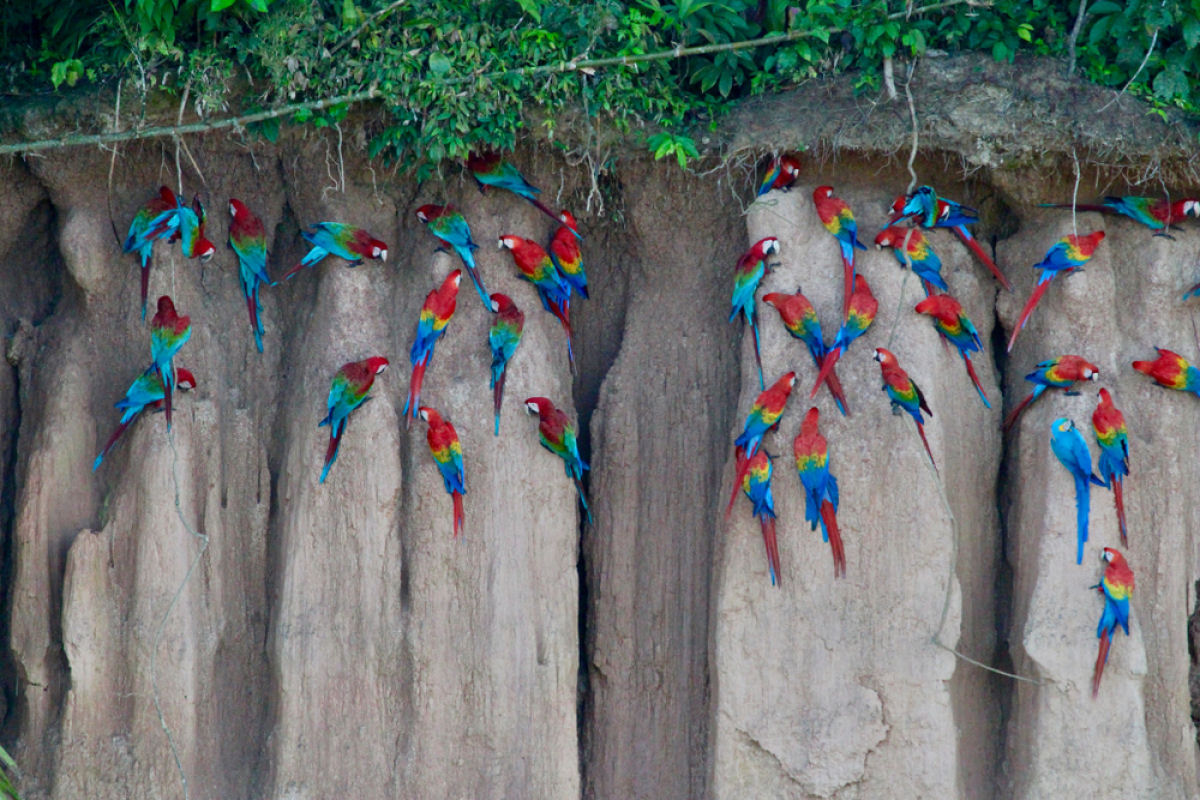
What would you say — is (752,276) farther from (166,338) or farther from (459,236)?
(166,338)

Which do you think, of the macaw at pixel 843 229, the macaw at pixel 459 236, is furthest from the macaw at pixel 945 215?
the macaw at pixel 459 236

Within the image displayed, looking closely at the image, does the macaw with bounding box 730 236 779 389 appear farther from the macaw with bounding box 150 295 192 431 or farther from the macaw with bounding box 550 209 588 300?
the macaw with bounding box 150 295 192 431

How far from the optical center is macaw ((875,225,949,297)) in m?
5.22

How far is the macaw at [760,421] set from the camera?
5.02 m

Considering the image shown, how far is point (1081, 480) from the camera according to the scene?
16.3ft

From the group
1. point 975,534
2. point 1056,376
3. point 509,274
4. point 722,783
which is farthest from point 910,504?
point 509,274

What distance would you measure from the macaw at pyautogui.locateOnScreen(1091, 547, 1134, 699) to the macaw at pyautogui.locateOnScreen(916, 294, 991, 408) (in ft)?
2.82

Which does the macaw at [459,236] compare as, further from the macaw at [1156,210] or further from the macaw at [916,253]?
the macaw at [1156,210]

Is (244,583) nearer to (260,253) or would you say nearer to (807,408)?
(260,253)

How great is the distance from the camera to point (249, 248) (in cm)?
539

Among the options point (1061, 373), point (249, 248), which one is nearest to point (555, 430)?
point (249, 248)

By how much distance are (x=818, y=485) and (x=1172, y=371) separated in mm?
1572

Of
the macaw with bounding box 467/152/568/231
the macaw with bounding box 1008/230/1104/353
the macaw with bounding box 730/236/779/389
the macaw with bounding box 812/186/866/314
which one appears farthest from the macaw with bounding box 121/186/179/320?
the macaw with bounding box 1008/230/1104/353

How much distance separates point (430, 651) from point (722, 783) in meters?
1.30
